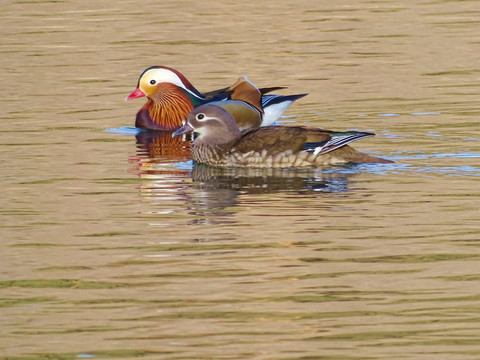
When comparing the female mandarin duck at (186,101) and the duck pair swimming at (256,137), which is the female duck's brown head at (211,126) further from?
the female mandarin duck at (186,101)

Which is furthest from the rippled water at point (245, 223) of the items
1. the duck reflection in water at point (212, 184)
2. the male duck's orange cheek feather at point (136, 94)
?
the male duck's orange cheek feather at point (136, 94)

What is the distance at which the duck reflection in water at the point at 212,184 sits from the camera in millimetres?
11156

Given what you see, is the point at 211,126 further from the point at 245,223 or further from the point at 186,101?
the point at 186,101

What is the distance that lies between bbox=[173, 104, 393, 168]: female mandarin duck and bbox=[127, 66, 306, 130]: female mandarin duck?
5.87 feet

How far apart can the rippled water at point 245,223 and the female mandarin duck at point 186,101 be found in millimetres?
462

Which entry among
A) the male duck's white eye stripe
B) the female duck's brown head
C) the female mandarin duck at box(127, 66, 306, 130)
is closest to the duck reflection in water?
the female duck's brown head

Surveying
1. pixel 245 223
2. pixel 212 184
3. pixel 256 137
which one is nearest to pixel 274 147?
pixel 256 137

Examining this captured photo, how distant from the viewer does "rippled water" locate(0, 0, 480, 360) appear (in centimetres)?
732

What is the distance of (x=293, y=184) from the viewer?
40.1ft

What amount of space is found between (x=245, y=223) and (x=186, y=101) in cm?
814

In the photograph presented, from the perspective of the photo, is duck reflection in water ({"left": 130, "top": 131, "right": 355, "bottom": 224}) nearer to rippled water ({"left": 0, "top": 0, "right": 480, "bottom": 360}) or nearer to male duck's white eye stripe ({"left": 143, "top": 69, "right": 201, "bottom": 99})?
rippled water ({"left": 0, "top": 0, "right": 480, "bottom": 360})

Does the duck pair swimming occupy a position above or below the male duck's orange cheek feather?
below

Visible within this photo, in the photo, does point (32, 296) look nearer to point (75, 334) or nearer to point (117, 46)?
point (75, 334)

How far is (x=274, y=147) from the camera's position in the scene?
13125 mm
